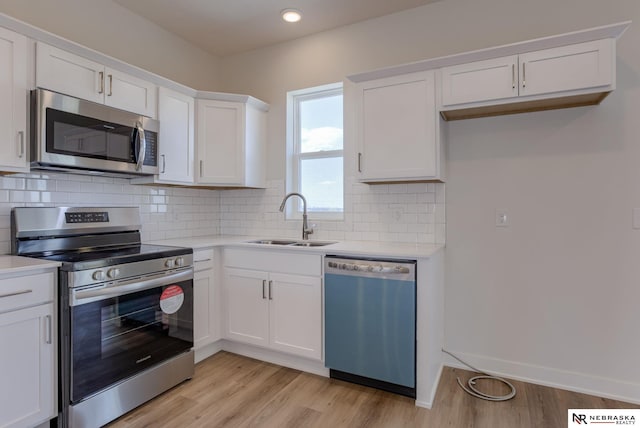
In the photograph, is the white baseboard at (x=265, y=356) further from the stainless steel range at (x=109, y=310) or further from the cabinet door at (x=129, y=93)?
the cabinet door at (x=129, y=93)

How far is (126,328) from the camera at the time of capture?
2096 mm

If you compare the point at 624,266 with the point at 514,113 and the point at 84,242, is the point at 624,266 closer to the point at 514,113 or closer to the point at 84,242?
the point at 514,113

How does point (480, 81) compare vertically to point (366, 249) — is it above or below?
above

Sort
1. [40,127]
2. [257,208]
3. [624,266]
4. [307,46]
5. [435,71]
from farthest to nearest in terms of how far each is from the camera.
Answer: [257,208]
[307,46]
[435,71]
[624,266]
[40,127]

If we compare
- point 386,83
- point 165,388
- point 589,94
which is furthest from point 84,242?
point 589,94

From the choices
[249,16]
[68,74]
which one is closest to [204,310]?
[68,74]

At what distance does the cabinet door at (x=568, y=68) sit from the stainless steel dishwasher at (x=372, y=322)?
4.34ft

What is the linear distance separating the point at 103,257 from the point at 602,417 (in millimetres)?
3018

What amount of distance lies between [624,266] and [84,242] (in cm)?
355

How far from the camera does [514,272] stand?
2557 mm

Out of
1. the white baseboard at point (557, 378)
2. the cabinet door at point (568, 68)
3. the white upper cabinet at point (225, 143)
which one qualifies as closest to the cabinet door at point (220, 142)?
the white upper cabinet at point (225, 143)

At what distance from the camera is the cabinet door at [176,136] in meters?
2.81

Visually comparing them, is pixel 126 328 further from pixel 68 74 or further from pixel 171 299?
pixel 68 74

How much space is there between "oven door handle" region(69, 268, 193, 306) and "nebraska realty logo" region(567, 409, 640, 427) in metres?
2.51
